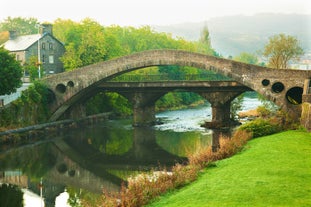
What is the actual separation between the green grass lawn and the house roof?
55042 mm

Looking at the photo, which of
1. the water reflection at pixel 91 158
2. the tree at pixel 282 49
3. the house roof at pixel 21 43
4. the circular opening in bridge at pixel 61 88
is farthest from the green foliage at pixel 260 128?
the house roof at pixel 21 43

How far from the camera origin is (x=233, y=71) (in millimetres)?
50531

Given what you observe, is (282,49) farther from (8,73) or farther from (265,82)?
(8,73)

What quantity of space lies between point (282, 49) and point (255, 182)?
5370 cm

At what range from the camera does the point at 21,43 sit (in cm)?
7706

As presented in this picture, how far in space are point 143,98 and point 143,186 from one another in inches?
1602

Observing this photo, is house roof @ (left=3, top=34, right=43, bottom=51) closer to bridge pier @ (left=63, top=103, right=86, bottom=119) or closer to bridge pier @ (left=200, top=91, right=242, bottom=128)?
bridge pier @ (left=63, top=103, right=86, bottom=119)

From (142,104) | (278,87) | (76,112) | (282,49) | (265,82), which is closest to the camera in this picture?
(265,82)

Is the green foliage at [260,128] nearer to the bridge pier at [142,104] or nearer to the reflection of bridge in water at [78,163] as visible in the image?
the reflection of bridge in water at [78,163]

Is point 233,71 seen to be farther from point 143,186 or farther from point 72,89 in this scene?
point 143,186

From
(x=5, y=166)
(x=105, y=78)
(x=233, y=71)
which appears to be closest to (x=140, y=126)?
(x=105, y=78)

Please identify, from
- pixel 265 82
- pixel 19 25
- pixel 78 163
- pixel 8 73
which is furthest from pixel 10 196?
pixel 19 25

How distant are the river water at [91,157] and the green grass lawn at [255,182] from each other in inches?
325

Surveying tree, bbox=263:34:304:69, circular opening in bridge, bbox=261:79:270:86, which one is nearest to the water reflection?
circular opening in bridge, bbox=261:79:270:86
